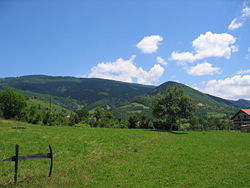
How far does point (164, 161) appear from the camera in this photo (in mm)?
17703

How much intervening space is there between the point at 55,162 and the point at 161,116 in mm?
47895

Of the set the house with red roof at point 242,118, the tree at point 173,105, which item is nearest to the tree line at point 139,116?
the tree at point 173,105

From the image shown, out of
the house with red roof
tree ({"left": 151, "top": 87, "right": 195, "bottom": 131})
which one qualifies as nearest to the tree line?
tree ({"left": 151, "top": 87, "right": 195, "bottom": 131})

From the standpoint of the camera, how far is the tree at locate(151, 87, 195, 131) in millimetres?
57062

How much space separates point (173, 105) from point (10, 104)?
62.2 m

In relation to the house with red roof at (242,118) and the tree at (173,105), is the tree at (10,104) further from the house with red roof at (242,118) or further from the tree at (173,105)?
the house with red roof at (242,118)

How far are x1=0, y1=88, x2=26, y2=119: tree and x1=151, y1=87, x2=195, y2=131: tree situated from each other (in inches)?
2113

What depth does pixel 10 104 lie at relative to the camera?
7219 centimetres

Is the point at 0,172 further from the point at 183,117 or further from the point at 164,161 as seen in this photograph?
the point at 183,117

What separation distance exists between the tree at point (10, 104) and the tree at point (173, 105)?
5367cm

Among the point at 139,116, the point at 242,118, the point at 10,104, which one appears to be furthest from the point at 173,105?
the point at 10,104

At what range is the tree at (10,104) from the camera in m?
71.5

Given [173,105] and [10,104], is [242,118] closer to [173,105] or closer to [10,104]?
[173,105]

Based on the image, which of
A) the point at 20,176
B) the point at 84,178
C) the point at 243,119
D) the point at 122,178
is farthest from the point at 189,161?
the point at 243,119
